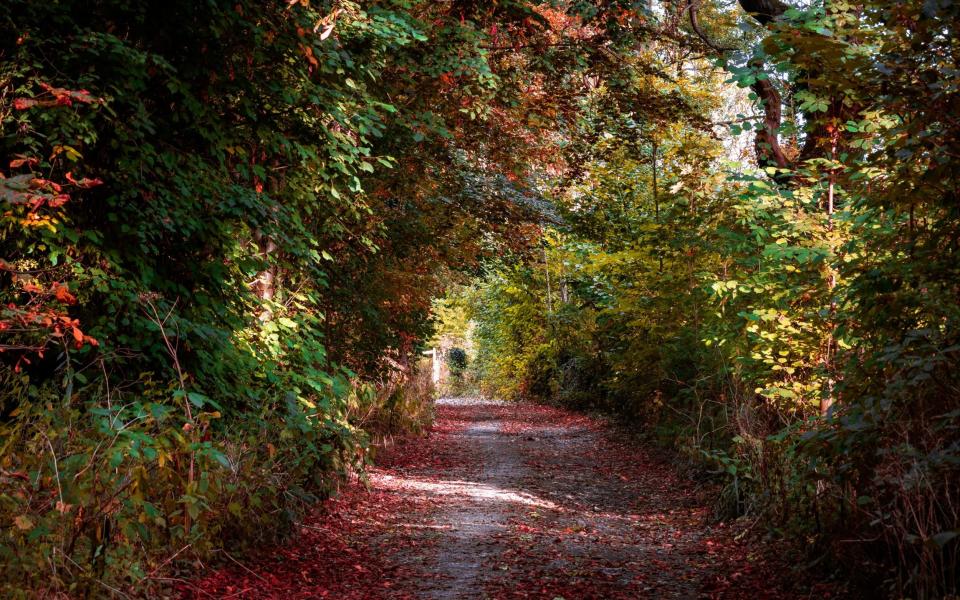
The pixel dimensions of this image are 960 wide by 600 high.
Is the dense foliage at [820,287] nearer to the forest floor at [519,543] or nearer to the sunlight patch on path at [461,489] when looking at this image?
the forest floor at [519,543]

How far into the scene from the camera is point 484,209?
1488cm

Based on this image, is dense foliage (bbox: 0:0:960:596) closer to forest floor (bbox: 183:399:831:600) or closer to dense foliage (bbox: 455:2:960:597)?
dense foliage (bbox: 455:2:960:597)

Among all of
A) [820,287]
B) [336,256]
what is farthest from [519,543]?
[336,256]

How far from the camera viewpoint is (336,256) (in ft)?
38.5

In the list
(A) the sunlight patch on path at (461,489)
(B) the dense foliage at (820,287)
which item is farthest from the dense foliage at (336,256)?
(A) the sunlight patch on path at (461,489)

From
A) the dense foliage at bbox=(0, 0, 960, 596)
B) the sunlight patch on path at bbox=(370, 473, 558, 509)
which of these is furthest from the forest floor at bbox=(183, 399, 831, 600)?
the dense foliage at bbox=(0, 0, 960, 596)

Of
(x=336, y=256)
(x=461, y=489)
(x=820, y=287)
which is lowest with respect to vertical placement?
(x=461, y=489)

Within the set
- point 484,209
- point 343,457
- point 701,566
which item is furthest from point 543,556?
point 484,209

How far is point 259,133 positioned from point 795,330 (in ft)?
18.2

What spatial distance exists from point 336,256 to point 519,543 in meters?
5.64

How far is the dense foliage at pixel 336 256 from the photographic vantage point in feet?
14.8

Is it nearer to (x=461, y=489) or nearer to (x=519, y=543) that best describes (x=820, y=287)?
(x=519, y=543)

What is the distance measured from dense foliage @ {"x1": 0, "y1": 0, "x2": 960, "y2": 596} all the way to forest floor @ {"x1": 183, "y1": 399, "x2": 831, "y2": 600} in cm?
47

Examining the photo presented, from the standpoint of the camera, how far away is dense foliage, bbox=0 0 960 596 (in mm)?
4500
